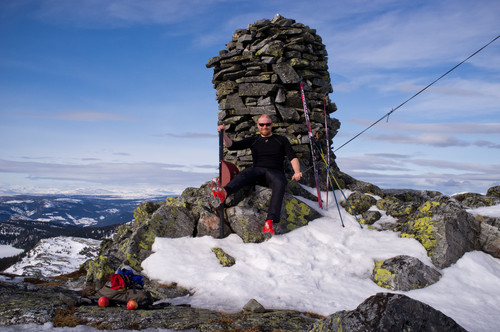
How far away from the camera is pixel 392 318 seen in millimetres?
4996

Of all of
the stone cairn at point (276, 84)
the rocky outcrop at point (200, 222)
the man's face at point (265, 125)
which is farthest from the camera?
the stone cairn at point (276, 84)

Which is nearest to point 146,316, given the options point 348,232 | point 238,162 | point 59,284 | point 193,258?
point 193,258

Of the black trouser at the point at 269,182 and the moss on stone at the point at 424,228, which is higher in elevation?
the black trouser at the point at 269,182

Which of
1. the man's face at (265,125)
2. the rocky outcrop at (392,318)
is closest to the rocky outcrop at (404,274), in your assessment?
the rocky outcrop at (392,318)

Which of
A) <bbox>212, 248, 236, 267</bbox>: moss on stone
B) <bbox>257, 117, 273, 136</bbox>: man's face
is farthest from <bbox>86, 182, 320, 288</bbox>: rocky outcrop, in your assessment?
<bbox>257, 117, 273, 136</bbox>: man's face

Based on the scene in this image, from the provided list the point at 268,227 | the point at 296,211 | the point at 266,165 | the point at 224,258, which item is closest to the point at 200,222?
the point at 224,258

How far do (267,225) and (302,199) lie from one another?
3.29 metres

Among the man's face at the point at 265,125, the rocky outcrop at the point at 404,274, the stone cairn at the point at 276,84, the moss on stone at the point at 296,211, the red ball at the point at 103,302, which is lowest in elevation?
the red ball at the point at 103,302

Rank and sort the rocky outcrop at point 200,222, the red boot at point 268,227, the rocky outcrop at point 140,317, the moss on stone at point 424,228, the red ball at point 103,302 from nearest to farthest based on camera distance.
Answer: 1. the rocky outcrop at point 140,317
2. the red ball at point 103,302
3. the moss on stone at point 424,228
4. the rocky outcrop at point 200,222
5. the red boot at point 268,227

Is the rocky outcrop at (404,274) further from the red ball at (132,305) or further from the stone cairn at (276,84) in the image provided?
the red ball at (132,305)

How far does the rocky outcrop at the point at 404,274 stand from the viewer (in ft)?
33.1

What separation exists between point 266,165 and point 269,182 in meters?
0.80

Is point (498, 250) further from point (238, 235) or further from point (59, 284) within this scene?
point (59, 284)

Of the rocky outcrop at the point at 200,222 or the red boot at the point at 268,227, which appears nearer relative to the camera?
the rocky outcrop at the point at 200,222
